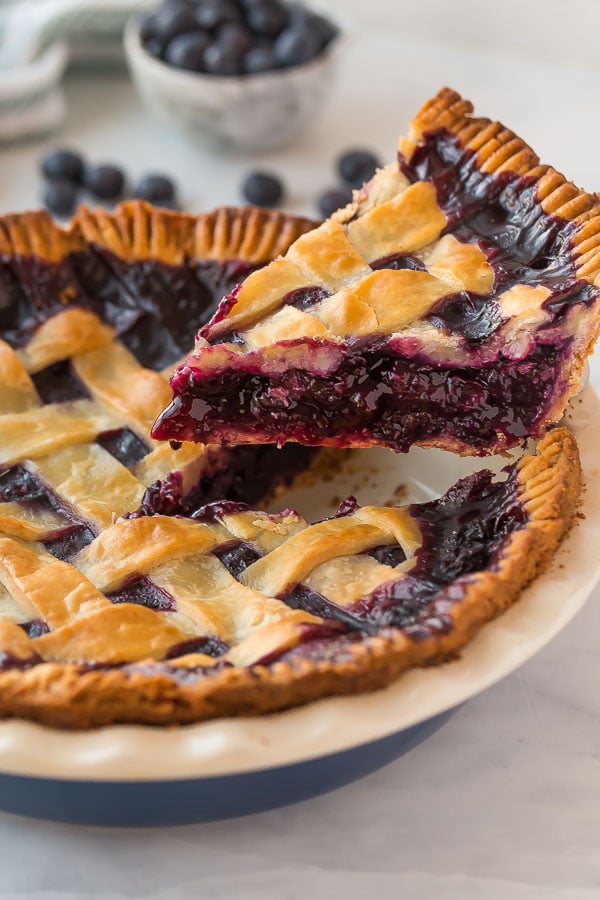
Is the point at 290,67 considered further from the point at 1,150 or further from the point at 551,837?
the point at 551,837

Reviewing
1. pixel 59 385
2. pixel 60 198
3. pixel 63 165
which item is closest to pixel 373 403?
pixel 59 385

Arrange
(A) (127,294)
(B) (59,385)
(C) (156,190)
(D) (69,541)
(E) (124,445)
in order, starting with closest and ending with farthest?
(D) (69,541), (E) (124,445), (B) (59,385), (A) (127,294), (C) (156,190)

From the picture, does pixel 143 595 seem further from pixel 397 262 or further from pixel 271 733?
pixel 397 262

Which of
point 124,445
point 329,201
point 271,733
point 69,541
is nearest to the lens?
point 271,733

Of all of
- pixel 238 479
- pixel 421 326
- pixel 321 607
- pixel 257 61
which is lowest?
pixel 238 479

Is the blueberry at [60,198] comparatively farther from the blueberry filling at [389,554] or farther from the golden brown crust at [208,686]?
the golden brown crust at [208,686]

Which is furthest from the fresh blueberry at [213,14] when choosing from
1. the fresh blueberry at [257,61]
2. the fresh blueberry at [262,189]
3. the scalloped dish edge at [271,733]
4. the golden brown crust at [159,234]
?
the scalloped dish edge at [271,733]

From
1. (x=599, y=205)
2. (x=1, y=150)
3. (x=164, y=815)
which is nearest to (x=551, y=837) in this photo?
(x=164, y=815)
